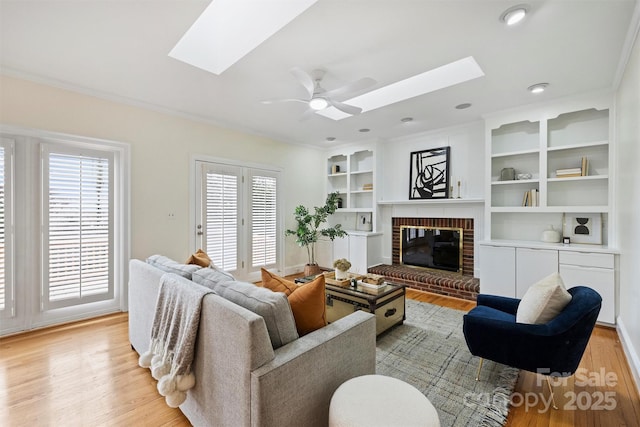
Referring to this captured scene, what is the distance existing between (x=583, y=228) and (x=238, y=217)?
4.76 metres

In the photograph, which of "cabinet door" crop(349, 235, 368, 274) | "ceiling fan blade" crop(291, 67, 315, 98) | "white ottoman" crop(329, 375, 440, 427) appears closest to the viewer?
"white ottoman" crop(329, 375, 440, 427)

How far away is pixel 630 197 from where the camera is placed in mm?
2438

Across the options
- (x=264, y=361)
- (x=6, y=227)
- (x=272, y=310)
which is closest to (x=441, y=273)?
(x=272, y=310)

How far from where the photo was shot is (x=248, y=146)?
4801 mm

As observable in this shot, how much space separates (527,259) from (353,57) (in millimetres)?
3130

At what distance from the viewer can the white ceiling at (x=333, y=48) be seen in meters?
1.99

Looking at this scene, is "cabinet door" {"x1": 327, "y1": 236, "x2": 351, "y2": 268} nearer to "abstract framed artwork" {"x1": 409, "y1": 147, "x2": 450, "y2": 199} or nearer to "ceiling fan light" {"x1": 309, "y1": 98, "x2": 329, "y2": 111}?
"abstract framed artwork" {"x1": 409, "y1": 147, "x2": 450, "y2": 199}

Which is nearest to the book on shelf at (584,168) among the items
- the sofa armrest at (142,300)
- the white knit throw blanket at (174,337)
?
the white knit throw blanket at (174,337)

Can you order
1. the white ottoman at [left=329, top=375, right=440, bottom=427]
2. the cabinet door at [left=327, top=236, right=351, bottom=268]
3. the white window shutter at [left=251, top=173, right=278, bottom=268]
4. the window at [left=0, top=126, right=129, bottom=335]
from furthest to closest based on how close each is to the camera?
the cabinet door at [left=327, top=236, right=351, bottom=268]
the white window shutter at [left=251, top=173, right=278, bottom=268]
the window at [left=0, top=126, right=129, bottom=335]
the white ottoman at [left=329, top=375, right=440, bottom=427]

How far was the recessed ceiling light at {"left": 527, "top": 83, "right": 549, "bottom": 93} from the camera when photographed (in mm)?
3104

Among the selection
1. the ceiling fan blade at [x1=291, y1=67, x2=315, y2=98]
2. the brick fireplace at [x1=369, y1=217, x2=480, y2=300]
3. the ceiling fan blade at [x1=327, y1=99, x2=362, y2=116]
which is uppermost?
the ceiling fan blade at [x1=291, y1=67, x2=315, y2=98]

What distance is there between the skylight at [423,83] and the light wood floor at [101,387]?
2.82 m

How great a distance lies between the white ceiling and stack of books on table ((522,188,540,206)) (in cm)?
117

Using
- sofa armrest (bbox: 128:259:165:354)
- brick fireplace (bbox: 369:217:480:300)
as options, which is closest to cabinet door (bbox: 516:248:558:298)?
brick fireplace (bbox: 369:217:480:300)
